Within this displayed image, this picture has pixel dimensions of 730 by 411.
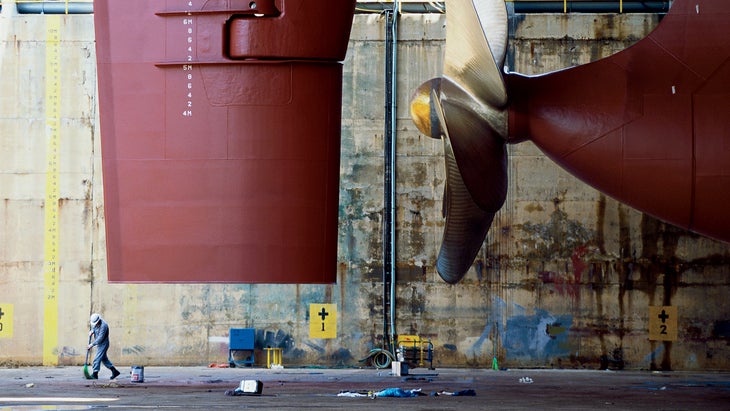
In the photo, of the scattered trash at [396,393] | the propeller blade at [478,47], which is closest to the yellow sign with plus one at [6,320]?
the scattered trash at [396,393]

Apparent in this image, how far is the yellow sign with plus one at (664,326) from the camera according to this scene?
24297 millimetres

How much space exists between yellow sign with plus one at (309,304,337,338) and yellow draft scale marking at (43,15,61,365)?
600 centimetres

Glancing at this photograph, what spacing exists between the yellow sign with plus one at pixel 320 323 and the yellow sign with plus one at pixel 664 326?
7426 mm

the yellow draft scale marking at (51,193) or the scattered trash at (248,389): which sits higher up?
the yellow draft scale marking at (51,193)

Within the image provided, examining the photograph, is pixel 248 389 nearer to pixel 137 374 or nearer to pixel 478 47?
pixel 137 374

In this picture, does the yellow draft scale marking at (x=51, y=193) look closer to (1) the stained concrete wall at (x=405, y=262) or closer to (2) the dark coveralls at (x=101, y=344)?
(1) the stained concrete wall at (x=405, y=262)

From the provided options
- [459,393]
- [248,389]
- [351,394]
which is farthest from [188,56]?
[459,393]

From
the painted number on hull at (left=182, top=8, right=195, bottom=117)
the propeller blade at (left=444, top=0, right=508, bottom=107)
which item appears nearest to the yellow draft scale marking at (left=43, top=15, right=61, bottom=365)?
the painted number on hull at (left=182, top=8, right=195, bottom=117)

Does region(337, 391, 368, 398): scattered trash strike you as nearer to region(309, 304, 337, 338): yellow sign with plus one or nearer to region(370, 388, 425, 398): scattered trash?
region(370, 388, 425, 398): scattered trash

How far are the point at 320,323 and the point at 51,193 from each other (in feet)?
23.3

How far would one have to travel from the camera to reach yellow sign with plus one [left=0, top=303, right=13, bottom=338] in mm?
24312

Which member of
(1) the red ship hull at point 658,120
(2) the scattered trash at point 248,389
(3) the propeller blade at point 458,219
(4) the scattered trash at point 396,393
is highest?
(1) the red ship hull at point 658,120

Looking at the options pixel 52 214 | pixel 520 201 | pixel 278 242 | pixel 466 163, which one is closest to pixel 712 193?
pixel 466 163

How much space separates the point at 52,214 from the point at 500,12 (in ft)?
44.5
